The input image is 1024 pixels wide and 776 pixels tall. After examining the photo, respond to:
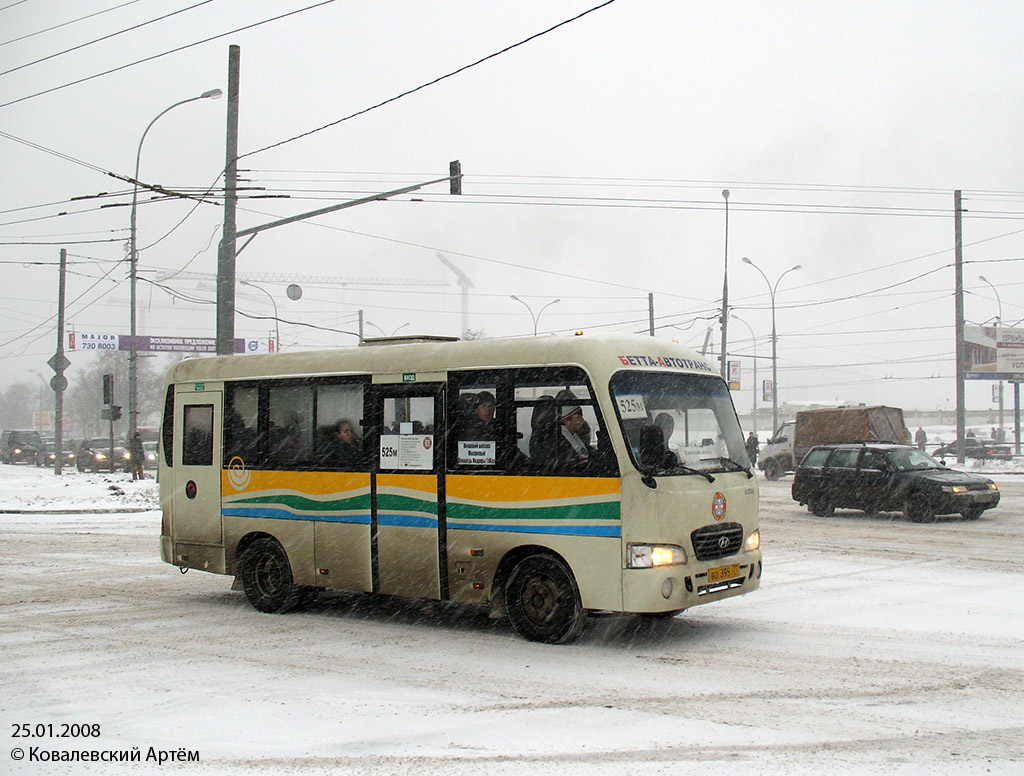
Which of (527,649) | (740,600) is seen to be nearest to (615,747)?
(527,649)

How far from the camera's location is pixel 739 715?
245 inches

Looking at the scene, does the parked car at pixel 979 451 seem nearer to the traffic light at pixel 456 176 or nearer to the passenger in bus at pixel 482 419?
the traffic light at pixel 456 176

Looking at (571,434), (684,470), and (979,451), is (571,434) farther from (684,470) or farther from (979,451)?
(979,451)

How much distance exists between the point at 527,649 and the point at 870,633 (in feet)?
10.3

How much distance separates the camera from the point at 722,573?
8.57 m

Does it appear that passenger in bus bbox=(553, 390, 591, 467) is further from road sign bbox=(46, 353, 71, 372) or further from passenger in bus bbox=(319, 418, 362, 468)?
road sign bbox=(46, 353, 71, 372)

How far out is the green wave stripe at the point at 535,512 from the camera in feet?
26.9

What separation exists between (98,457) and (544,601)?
4376 cm

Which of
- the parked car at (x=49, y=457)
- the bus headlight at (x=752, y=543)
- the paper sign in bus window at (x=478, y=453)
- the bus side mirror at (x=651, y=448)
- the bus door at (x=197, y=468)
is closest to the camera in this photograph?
the bus side mirror at (x=651, y=448)

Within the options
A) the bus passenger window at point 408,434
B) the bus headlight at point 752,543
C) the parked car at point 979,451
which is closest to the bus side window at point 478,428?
the bus passenger window at point 408,434

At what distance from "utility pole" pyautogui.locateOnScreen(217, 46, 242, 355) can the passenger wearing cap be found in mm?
11799

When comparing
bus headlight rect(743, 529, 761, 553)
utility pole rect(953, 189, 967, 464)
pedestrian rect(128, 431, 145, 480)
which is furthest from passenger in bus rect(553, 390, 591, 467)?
utility pole rect(953, 189, 967, 464)

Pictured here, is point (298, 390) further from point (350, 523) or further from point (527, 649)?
point (527, 649)

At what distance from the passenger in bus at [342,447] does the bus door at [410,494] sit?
1.07ft
